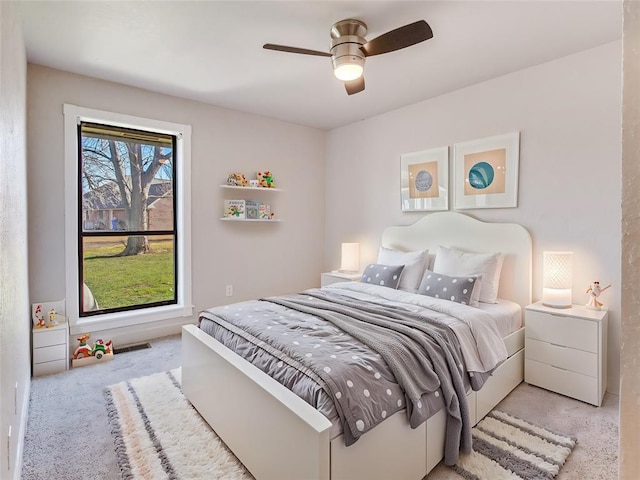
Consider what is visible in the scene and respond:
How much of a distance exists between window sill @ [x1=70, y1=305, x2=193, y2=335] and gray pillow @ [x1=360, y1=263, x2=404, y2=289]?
6.51 ft

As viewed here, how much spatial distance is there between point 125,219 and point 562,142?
4044mm

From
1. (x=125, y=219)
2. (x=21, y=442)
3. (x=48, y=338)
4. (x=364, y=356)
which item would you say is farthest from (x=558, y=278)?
(x=48, y=338)

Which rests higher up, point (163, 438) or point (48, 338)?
point (48, 338)

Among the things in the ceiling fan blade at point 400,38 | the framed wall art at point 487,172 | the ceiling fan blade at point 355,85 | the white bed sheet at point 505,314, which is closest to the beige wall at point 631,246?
the ceiling fan blade at point 400,38

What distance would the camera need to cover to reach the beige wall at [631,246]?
510mm

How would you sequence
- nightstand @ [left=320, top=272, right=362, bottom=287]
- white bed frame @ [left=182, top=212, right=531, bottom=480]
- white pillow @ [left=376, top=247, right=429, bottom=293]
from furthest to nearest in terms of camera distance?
1. nightstand @ [left=320, top=272, right=362, bottom=287]
2. white pillow @ [left=376, top=247, right=429, bottom=293]
3. white bed frame @ [left=182, top=212, right=531, bottom=480]

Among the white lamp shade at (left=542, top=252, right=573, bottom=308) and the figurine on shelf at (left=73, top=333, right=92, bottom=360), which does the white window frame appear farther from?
the white lamp shade at (left=542, top=252, right=573, bottom=308)

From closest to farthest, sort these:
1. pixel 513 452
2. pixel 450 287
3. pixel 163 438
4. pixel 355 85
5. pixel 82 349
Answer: pixel 513 452 < pixel 163 438 < pixel 355 85 < pixel 450 287 < pixel 82 349

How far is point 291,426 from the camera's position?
140 cm

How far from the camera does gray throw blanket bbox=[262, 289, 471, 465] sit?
5.19ft

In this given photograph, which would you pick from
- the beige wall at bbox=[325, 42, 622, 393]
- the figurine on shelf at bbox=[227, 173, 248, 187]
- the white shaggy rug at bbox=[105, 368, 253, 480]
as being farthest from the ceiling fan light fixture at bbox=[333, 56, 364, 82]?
the white shaggy rug at bbox=[105, 368, 253, 480]

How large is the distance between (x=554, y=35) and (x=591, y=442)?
2607 mm

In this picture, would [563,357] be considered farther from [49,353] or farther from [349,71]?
[49,353]

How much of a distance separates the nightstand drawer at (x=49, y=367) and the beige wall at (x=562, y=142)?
3.56m
